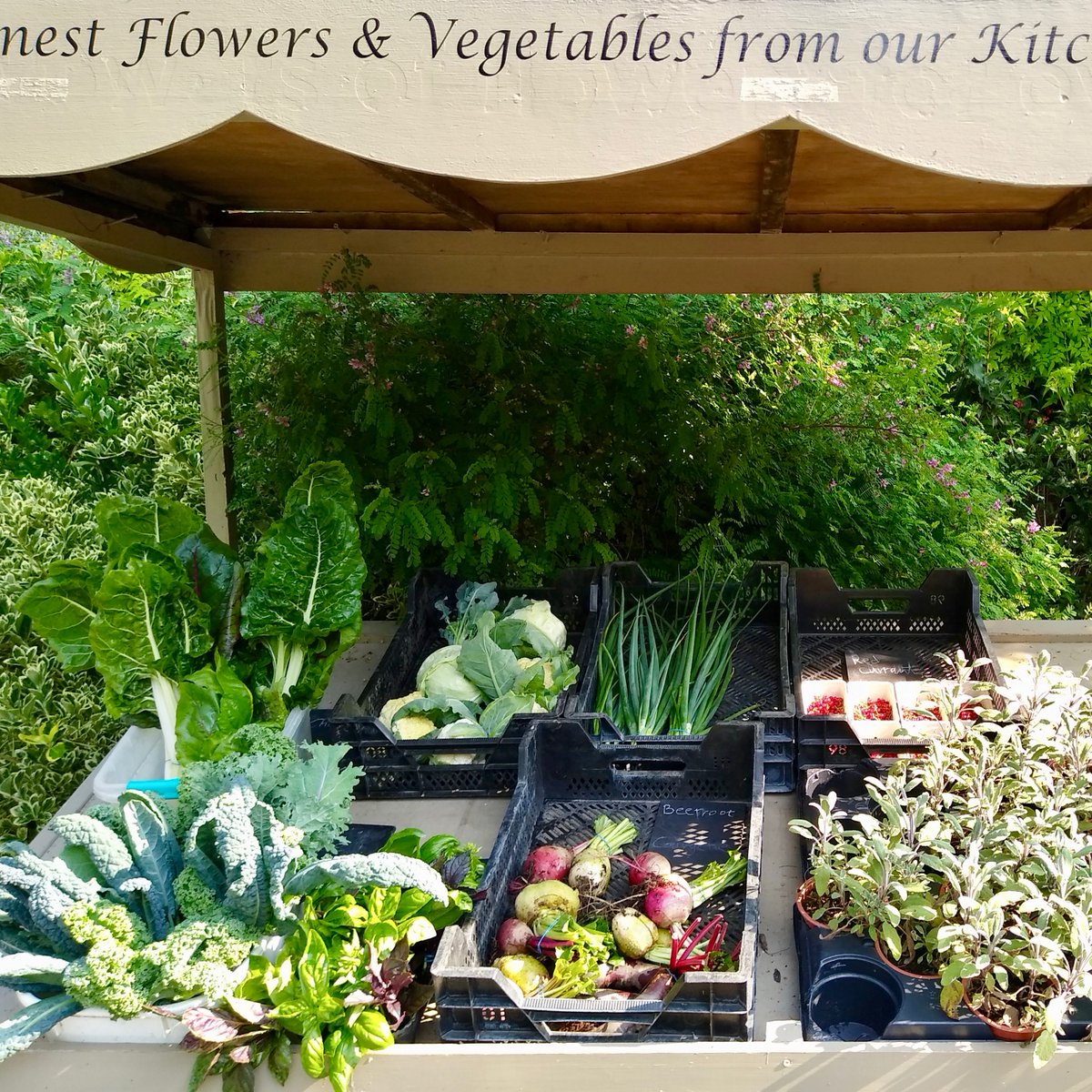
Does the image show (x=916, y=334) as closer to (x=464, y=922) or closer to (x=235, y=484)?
(x=235, y=484)

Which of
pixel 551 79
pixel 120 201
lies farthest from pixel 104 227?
pixel 551 79

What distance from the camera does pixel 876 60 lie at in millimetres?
1220

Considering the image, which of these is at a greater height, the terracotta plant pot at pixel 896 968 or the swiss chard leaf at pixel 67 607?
the swiss chard leaf at pixel 67 607

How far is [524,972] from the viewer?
1.69m

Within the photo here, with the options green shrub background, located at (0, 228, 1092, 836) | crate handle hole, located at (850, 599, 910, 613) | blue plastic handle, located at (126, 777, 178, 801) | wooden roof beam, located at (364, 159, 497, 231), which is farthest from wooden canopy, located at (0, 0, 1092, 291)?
crate handle hole, located at (850, 599, 910, 613)

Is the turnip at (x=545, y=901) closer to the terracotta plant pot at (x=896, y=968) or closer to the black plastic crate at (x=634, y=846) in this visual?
the black plastic crate at (x=634, y=846)

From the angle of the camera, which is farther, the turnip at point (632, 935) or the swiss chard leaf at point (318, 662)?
the swiss chard leaf at point (318, 662)

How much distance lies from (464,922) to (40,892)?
2.28 feet

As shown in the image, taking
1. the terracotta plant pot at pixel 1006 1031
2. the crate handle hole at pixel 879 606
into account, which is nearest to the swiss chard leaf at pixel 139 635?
the terracotta plant pot at pixel 1006 1031

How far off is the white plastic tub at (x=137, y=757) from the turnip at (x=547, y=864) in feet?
2.37

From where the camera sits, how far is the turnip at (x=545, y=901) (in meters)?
1.83

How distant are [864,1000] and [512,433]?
2152 mm

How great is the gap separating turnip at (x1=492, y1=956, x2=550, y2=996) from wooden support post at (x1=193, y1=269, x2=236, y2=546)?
2355mm

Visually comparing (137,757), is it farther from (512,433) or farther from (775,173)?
(775,173)
